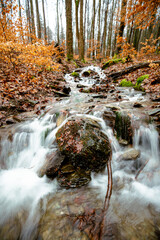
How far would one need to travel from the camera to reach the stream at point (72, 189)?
182cm

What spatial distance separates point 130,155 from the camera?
3.08 metres

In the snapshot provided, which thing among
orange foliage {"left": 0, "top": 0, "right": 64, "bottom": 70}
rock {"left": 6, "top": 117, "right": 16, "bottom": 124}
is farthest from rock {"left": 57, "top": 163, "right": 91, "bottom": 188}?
orange foliage {"left": 0, "top": 0, "right": 64, "bottom": 70}

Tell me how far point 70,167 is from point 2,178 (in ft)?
5.10

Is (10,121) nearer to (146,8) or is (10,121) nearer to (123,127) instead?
(123,127)

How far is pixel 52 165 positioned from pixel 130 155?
188 cm

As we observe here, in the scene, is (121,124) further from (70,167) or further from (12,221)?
(12,221)

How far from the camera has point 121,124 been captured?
3.62m

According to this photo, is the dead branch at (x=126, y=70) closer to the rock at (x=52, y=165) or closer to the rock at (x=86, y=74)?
the rock at (x=86, y=74)

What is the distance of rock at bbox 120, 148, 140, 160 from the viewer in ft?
9.96

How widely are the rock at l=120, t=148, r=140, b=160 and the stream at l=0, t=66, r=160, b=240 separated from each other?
24mm

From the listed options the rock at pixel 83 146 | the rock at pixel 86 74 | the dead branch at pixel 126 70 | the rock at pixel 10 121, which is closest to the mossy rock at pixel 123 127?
the rock at pixel 83 146

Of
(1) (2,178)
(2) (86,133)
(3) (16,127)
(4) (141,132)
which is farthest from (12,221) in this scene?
(4) (141,132)

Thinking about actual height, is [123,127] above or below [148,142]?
above

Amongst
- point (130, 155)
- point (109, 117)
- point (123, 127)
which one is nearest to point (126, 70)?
point (109, 117)
